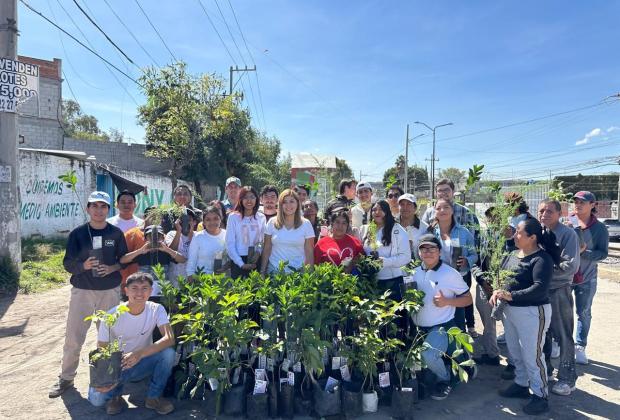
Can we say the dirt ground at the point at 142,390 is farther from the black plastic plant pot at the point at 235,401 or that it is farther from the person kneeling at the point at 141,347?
the black plastic plant pot at the point at 235,401

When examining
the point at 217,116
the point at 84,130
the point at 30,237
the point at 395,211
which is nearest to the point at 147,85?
the point at 217,116

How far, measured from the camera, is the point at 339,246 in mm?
4441

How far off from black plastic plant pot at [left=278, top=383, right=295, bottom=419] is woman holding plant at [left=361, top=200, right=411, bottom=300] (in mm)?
1410

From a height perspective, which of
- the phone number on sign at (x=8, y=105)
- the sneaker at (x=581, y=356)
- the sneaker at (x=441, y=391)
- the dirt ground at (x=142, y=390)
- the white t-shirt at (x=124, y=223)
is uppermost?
the phone number on sign at (x=8, y=105)

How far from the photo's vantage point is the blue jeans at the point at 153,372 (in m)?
3.47

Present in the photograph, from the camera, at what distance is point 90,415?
3426 millimetres

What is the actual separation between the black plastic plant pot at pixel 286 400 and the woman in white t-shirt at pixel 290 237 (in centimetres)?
136

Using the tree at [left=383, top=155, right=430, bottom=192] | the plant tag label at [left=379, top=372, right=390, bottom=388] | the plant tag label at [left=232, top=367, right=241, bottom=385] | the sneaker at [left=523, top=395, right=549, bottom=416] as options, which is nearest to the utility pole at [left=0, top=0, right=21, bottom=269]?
the plant tag label at [left=232, top=367, right=241, bottom=385]

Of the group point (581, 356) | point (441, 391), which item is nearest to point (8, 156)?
point (441, 391)

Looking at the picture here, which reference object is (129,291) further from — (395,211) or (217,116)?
(217,116)

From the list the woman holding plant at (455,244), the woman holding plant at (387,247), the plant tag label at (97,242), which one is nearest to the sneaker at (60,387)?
the plant tag label at (97,242)

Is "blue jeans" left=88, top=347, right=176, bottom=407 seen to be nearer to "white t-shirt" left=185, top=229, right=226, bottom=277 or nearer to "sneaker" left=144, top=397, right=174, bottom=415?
"sneaker" left=144, top=397, right=174, bottom=415

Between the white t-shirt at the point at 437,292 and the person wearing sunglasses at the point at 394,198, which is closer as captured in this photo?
the white t-shirt at the point at 437,292

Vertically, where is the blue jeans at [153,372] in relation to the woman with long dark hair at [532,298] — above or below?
below
